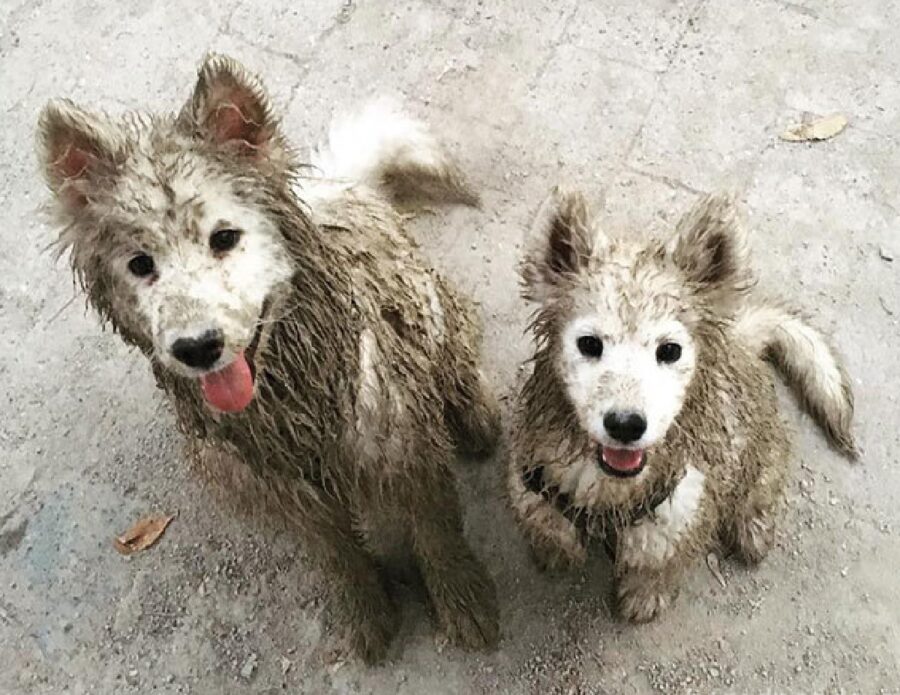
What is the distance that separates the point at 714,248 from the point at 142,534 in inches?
91.4

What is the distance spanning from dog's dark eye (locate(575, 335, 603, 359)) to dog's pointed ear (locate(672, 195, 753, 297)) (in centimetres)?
31

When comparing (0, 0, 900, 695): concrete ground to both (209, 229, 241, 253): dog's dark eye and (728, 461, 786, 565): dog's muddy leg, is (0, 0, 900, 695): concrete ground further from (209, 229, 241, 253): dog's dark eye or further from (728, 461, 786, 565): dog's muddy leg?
(209, 229, 241, 253): dog's dark eye

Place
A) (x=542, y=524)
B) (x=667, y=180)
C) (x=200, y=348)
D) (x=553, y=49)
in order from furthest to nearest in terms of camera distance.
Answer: (x=553, y=49), (x=667, y=180), (x=542, y=524), (x=200, y=348)

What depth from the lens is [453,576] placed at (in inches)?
126

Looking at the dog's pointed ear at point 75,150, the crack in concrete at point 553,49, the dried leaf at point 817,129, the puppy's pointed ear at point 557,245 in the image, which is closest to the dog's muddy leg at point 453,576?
the puppy's pointed ear at point 557,245

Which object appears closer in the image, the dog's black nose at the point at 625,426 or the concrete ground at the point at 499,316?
the dog's black nose at the point at 625,426

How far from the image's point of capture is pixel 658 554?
3029mm

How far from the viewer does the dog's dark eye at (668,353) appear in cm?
253

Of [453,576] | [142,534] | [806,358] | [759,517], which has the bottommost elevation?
[142,534]

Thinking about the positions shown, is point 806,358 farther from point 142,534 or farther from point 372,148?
point 142,534

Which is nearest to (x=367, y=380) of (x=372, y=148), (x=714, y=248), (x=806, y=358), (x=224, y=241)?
(x=224, y=241)

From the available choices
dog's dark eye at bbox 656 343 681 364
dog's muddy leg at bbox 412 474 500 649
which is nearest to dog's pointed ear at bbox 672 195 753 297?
dog's dark eye at bbox 656 343 681 364

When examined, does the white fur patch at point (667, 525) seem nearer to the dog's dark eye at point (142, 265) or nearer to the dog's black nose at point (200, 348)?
the dog's black nose at point (200, 348)

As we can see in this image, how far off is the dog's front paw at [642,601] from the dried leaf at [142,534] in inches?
66.1
